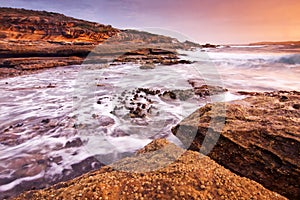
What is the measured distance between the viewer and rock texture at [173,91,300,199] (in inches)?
83.0

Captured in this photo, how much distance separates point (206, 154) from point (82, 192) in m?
1.63

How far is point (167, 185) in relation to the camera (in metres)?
1.77

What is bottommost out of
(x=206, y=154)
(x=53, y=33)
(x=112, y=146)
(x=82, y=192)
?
(x=112, y=146)

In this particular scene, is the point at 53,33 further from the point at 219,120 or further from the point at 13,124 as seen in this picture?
the point at 219,120

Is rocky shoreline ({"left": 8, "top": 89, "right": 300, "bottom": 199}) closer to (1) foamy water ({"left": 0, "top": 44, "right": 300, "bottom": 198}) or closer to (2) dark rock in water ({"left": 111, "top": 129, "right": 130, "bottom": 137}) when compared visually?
(1) foamy water ({"left": 0, "top": 44, "right": 300, "bottom": 198})

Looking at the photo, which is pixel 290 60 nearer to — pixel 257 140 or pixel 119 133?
pixel 119 133

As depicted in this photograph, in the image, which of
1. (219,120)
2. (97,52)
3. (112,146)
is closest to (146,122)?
(112,146)

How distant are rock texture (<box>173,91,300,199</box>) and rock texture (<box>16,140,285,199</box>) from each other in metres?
0.36

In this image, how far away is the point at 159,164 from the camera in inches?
85.1

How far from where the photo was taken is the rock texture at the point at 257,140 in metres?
2.11

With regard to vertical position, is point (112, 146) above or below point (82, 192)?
below

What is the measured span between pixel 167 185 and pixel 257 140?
1.35 metres

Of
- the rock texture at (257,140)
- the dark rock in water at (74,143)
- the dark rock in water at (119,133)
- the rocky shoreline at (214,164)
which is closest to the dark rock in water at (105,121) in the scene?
the dark rock in water at (119,133)

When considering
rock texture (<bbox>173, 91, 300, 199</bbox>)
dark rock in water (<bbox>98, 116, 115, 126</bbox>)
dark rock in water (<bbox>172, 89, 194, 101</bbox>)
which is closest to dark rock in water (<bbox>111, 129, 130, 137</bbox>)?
dark rock in water (<bbox>98, 116, 115, 126</bbox>)
